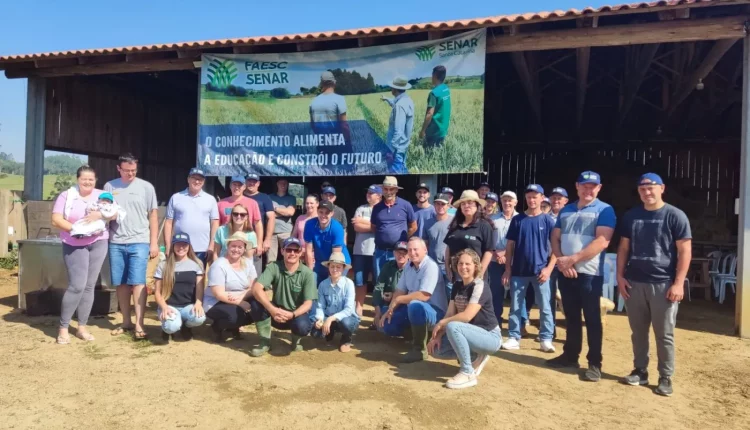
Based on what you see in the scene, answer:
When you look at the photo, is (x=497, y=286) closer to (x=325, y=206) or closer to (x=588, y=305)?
(x=588, y=305)

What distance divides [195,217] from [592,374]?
12.5ft

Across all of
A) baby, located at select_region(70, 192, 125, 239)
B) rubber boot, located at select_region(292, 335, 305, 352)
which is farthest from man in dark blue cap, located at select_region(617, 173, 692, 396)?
baby, located at select_region(70, 192, 125, 239)

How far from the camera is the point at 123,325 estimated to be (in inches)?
200

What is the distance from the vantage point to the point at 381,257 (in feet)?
17.2

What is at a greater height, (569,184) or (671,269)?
(569,184)

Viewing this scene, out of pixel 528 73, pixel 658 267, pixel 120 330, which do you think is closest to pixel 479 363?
pixel 658 267

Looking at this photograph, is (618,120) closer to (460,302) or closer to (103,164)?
(460,302)

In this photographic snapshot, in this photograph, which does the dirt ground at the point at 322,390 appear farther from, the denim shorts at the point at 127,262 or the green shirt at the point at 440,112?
the green shirt at the point at 440,112

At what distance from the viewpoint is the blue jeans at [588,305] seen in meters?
4.03

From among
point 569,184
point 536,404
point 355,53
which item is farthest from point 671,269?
point 569,184

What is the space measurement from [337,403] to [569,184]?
12.2 meters

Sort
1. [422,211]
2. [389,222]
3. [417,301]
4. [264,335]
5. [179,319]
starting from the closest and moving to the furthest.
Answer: [417,301], [264,335], [179,319], [389,222], [422,211]

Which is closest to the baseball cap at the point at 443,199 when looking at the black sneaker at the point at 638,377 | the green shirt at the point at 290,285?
the green shirt at the point at 290,285

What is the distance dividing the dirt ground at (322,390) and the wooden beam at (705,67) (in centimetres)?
382
